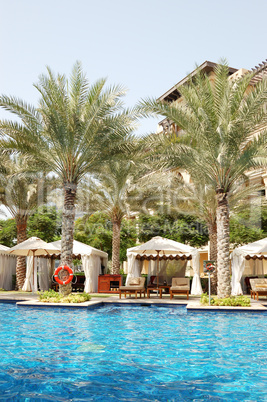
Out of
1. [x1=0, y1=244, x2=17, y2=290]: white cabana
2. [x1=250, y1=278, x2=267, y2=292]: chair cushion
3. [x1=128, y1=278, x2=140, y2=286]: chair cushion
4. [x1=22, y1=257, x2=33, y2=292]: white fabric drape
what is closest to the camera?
[x1=250, y1=278, x2=267, y2=292]: chair cushion

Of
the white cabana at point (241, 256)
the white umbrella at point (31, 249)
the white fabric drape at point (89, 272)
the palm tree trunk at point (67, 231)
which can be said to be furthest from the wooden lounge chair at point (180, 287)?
the white umbrella at point (31, 249)

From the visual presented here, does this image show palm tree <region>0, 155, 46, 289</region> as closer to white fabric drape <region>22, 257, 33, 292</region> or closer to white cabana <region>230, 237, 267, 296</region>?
white fabric drape <region>22, 257, 33, 292</region>

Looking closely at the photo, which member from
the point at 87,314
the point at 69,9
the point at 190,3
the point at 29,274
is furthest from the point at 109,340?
the point at 29,274

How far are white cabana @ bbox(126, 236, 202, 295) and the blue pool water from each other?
7755 mm

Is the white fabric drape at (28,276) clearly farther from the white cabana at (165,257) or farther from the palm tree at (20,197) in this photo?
the white cabana at (165,257)

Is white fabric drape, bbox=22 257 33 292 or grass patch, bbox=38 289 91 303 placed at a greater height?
white fabric drape, bbox=22 257 33 292

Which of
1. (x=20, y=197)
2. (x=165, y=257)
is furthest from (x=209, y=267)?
(x=20, y=197)

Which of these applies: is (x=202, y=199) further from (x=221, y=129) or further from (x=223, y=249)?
(x=221, y=129)

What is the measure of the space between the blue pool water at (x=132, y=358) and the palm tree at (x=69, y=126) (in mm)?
6065

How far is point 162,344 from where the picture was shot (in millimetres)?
8383

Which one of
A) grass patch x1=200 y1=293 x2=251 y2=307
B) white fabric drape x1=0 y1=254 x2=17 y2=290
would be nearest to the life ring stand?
grass patch x1=200 y1=293 x2=251 y2=307

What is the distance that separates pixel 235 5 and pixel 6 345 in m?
12.3

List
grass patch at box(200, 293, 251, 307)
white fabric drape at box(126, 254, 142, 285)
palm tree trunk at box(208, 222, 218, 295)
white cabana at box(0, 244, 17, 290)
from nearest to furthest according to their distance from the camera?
grass patch at box(200, 293, 251, 307) < white fabric drape at box(126, 254, 142, 285) < palm tree trunk at box(208, 222, 218, 295) < white cabana at box(0, 244, 17, 290)

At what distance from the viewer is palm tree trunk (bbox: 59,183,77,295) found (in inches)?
632
